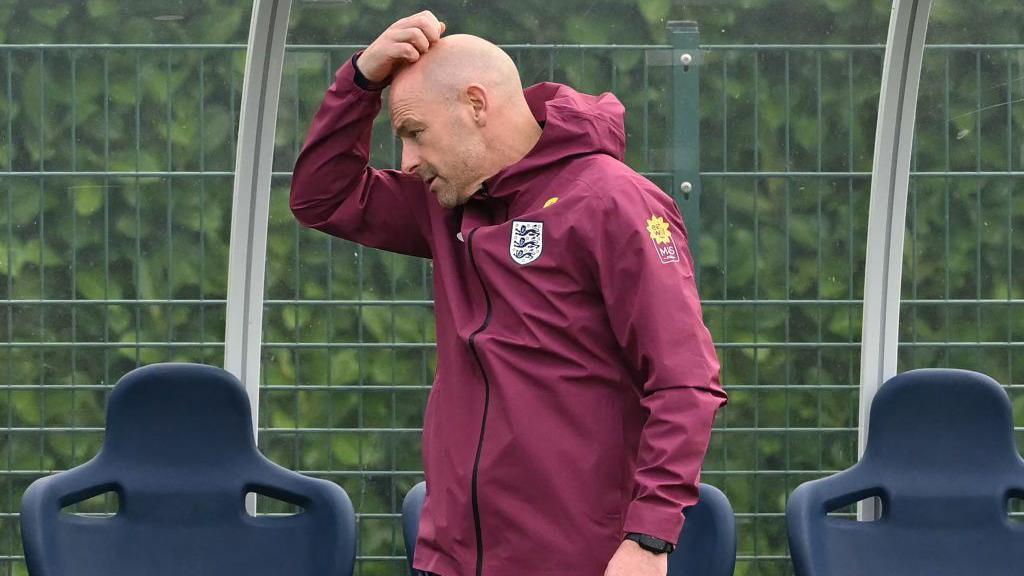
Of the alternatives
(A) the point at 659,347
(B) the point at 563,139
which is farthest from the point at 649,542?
(B) the point at 563,139

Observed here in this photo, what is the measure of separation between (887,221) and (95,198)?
2.31 m

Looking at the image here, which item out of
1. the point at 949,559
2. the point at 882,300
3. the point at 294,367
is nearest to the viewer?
the point at 949,559

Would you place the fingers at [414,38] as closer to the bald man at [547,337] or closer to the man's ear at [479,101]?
the bald man at [547,337]

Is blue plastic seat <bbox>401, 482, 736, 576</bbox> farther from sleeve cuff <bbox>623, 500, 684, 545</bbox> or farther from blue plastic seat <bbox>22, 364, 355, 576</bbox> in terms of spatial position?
sleeve cuff <bbox>623, 500, 684, 545</bbox>

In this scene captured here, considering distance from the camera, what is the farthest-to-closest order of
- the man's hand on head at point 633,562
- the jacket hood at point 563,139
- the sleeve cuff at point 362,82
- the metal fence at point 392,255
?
the metal fence at point 392,255
the sleeve cuff at point 362,82
the jacket hood at point 563,139
the man's hand on head at point 633,562

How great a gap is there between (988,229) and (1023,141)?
0.29 metres

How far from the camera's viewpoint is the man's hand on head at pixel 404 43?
8.41ft

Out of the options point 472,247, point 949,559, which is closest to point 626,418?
point 472,247

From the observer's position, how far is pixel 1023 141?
15.0 ft

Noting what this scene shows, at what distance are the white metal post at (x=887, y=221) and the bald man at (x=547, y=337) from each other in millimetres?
1666

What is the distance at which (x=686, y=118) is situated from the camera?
4480mm

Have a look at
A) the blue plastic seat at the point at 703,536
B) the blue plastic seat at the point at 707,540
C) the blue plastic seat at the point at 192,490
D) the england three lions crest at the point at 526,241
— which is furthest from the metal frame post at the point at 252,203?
the england three lions crest at the point at 526,241

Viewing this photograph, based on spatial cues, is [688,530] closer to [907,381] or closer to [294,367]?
[907,381]

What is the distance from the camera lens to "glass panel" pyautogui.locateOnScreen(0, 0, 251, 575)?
443 cm
